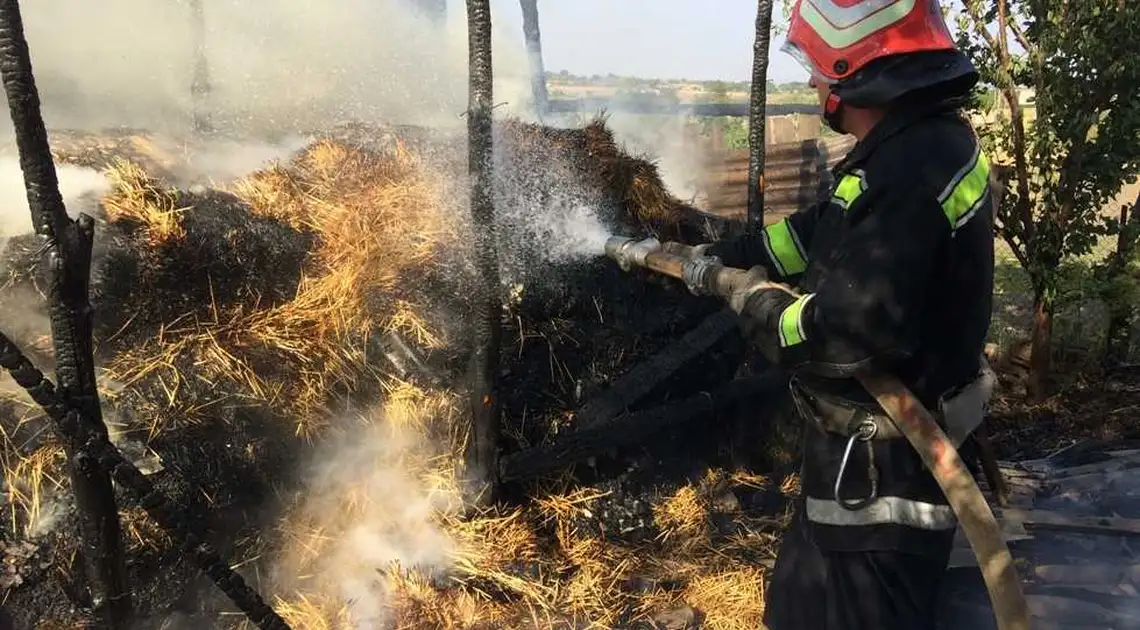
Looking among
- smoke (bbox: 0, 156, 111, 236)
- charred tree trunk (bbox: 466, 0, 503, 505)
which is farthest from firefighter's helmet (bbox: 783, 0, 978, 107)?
smoke (bbox: 0, 156, 111, 236)

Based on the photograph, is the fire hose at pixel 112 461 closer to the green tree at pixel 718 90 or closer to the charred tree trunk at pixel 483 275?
the charred tree trunk at pixel 483 275

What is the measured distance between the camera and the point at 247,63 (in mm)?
8375

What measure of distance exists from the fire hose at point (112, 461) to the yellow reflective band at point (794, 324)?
1.67 meters

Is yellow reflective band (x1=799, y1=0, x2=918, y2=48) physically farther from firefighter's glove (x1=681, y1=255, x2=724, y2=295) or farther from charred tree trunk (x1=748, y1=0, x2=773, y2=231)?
charred tree trunk (x1=748, y1=0, x2=773, y2=231)

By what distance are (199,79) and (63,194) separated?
450 cm

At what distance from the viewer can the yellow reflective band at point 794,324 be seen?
1.98 metres

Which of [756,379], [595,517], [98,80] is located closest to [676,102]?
[98,80]

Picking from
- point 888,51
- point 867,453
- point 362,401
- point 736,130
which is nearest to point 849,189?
point 888,51

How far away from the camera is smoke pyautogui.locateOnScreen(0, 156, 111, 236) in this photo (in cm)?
296

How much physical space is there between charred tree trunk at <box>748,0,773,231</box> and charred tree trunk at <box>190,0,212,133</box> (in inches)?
154

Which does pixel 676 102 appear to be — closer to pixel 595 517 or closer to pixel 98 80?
pixel 98 80

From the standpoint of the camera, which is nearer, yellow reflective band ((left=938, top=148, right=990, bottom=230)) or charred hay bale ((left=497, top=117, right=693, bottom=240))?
yellow reflective band ((left=938, top=148, right=990, bottom=230))

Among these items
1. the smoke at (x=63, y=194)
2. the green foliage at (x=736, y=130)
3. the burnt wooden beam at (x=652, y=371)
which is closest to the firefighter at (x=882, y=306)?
the burnt wooden beam at (x=652, y=371)

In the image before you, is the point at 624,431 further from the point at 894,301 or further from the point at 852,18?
the point at 852,18
